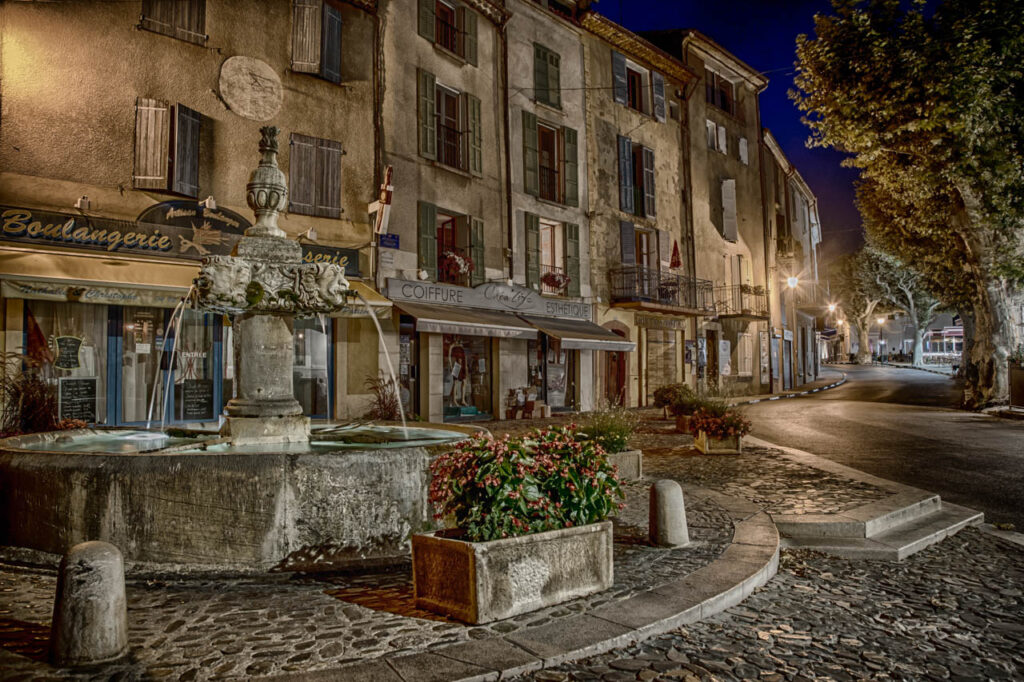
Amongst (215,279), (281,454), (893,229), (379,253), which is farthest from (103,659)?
(893,229)

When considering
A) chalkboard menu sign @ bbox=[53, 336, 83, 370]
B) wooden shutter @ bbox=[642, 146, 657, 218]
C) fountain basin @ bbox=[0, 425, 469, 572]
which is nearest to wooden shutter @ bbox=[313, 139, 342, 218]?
chalkboard menu sign @ bbox=[53, 336, 83, 370]

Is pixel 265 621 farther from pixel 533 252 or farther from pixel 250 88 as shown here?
pixel 533 252

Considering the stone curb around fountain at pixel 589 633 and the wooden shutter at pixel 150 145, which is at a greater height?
the wooden shutter at pixel 150 145

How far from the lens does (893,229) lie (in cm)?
2280

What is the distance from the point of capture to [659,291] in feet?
78.0

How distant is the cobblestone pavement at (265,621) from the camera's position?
3102 millimetres

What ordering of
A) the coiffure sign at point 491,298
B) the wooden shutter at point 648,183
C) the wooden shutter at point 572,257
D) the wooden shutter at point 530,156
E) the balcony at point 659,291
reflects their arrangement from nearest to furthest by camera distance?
the coiffure sign at point 491,298 < the wooden shutter at point 530,156 < the wooden shutter at point 572,257 < the balcony at point 659,291 < the wooden shutter at point 648,183

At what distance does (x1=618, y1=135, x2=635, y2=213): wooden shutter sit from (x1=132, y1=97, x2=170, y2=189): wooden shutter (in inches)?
592

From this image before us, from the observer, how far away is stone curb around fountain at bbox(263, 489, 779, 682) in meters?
2.98

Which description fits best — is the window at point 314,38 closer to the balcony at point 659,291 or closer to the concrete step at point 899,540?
the balcony at point 659,291

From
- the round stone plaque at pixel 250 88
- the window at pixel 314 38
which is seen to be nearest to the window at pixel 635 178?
the window at pixel 314 38

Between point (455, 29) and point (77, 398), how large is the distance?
13302mm

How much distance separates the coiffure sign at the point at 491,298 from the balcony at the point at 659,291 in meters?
1.73

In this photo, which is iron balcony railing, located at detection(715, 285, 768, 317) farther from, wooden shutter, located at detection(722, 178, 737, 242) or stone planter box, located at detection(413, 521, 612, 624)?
stone planter box, located at detection(413, 521, 612, 624)
